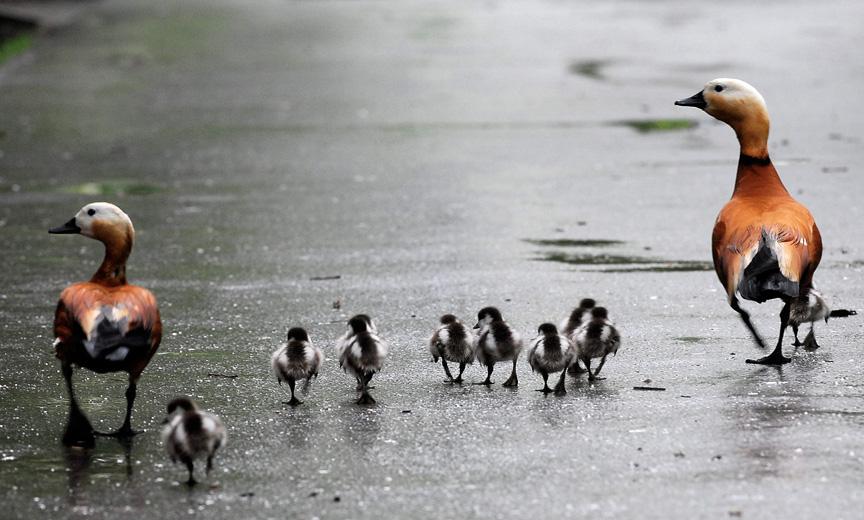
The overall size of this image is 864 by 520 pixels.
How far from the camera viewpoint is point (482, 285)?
9.86 meters

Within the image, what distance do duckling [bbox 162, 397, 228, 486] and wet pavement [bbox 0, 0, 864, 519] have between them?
0.42ft

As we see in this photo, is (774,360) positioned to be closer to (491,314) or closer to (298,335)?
(491,314)

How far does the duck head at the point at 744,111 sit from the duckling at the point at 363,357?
2.53 metres

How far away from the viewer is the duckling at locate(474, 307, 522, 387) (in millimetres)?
7500

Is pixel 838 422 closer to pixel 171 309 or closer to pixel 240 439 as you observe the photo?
pixel 240 439

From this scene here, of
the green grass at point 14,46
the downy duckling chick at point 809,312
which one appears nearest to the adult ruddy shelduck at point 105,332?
the downy duckling chick at point 809,312

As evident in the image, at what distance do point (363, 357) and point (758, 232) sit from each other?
2.14m

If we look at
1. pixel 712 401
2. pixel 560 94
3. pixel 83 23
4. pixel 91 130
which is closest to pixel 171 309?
pixel 712 401

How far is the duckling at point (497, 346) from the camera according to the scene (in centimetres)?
750

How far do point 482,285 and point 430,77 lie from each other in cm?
1135

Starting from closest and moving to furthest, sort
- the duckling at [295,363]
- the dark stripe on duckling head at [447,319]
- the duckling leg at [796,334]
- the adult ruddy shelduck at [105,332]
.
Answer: the adult ruddy shelduck at [105,332] < the duckling at [295,363] < the dark stripe on duckling head at [447,319] < the duckling leg at [796,334]

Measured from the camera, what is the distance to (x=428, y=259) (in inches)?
421

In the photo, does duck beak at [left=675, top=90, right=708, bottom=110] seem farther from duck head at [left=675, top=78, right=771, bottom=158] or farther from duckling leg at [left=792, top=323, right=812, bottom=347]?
duckling leg at [left=792, top=323, right=812, bottom=347]

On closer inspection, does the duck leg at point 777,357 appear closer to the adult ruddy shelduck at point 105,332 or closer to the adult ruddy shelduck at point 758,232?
the adult ruddy shelduck at point 758,232
